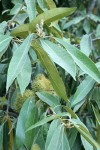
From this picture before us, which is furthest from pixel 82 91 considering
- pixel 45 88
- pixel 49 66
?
pixel 49 66

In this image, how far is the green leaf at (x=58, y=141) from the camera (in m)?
0.77

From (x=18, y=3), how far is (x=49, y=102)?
1.75 ft

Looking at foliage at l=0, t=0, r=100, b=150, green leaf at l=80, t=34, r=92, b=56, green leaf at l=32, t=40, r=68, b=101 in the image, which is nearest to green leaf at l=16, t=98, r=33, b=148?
foliage at l=0, t=0, r=100, b=150

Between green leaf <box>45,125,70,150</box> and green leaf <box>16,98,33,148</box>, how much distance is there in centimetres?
14

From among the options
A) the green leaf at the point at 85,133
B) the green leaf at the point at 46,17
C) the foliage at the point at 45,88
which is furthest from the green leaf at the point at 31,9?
the green leaf at the point at 85,133

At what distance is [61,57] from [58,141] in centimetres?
18

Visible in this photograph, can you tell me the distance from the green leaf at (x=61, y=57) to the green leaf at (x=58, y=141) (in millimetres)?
121

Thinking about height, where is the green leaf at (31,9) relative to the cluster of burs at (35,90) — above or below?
above

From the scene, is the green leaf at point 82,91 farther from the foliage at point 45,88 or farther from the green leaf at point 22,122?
the green leaf at point 22,122

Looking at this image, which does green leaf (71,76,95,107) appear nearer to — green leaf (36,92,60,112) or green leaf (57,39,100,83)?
Answer: green leaf (36,92,60,112)

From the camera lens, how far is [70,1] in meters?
2.16

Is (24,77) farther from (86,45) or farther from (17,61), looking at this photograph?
(86,45)

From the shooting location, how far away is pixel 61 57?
0.80 metres

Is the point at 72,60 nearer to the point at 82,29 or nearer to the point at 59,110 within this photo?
the point at 59,110
